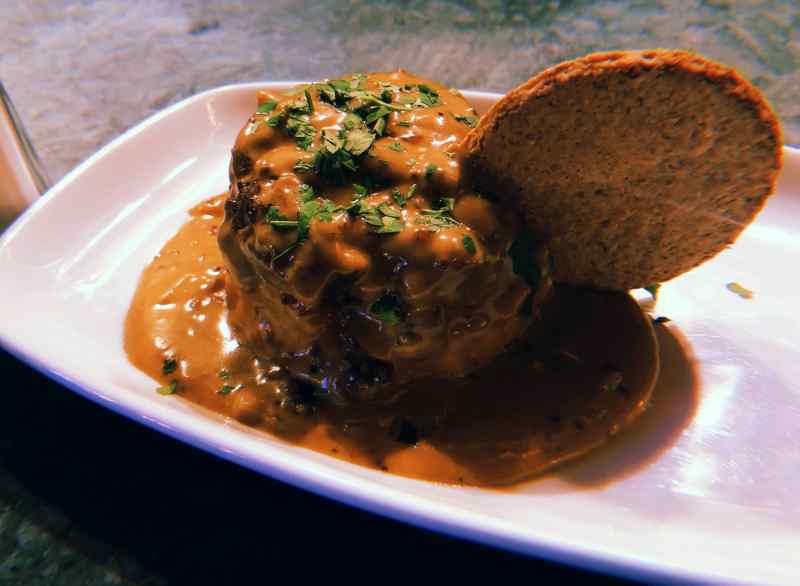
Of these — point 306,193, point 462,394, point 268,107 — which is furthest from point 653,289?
point 268,107

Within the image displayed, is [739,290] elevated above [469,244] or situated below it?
below

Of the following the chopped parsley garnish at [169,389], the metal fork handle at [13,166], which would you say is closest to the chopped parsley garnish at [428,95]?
the chopped parsley garnish at [169,389]

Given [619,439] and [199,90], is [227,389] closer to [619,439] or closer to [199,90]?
[619,439]

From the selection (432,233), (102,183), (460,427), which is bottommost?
(460,427)

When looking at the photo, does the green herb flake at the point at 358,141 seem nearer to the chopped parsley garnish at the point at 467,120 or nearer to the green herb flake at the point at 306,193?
the green herb flake at the point at 306,193

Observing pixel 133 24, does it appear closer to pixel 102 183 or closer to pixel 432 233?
pixel 102 183

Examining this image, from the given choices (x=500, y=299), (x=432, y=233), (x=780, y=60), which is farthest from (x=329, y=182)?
(x=780, y=60)

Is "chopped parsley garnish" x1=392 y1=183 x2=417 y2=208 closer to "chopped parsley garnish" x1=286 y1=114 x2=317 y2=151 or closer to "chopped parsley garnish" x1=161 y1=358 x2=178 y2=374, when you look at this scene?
"chopped parsley garnish" x1=286 y1=114 x2=317 y2=151
